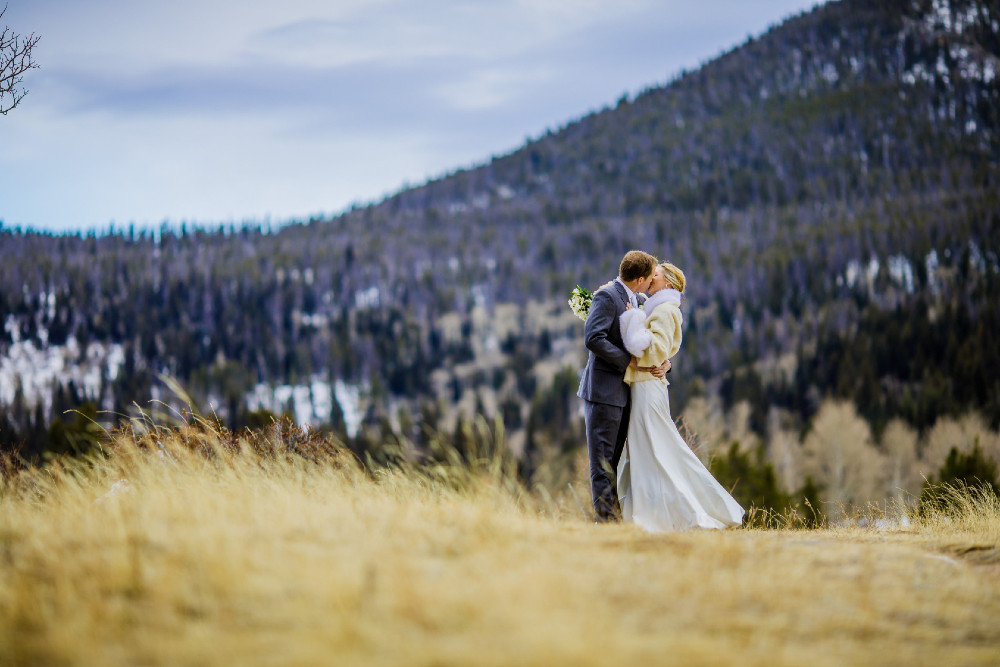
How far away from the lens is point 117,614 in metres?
3.74

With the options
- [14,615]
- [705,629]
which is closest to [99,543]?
[14,615]

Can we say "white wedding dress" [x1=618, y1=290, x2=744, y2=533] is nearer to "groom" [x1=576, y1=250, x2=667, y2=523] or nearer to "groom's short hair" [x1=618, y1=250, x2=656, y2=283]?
"groom" [x1=576, y1=250, x2=667, y2=523]

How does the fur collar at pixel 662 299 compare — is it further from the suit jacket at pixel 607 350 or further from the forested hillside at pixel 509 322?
the forested hillside at pixel 509 322

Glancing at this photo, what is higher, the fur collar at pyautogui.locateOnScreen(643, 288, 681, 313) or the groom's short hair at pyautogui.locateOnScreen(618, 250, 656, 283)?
the groom's short hair at pyautogui.locateOnScreen(618, 250, 656, 283)

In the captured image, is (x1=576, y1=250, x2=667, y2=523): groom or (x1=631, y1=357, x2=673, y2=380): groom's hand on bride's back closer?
(x1=576, y1=250, x2=667, y2=523): groom

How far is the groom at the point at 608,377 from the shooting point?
7.45 m

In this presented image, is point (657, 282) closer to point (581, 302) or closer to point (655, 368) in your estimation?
point (655, 368)

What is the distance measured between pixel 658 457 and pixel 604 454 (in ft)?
1.64

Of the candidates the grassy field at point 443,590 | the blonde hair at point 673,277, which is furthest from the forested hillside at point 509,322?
the grassy field at point 443,590

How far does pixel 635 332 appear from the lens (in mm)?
7449

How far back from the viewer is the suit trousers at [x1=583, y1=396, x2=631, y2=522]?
745cm

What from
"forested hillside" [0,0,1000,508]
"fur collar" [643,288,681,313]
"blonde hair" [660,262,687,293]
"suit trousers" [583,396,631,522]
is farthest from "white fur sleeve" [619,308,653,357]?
"forested hillside" [0,0,1000,508]

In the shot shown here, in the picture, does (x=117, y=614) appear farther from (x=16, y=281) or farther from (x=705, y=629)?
(x=16, y=281)

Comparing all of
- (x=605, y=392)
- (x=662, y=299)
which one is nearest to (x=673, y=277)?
(x=662, y=299)
